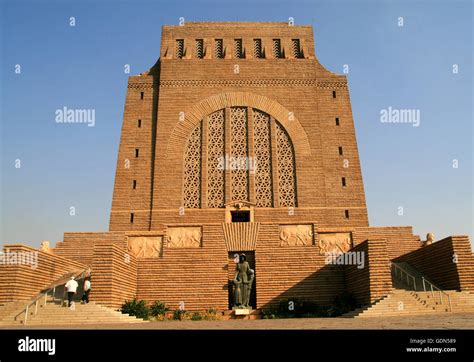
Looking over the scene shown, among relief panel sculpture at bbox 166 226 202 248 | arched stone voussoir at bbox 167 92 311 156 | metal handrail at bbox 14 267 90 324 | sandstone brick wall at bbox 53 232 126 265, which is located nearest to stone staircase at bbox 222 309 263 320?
relief panel sculpture at bbox 166 226 202 248

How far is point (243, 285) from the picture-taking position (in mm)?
15031

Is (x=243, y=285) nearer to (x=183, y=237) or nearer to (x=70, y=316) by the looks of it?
(x=183, y=237)

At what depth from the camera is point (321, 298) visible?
15359 millimetres

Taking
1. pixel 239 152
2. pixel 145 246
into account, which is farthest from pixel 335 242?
pixel 239 152

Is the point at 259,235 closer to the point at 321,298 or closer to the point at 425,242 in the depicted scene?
the point at 321,298

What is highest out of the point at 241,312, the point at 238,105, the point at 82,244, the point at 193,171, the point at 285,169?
the point at 238,105

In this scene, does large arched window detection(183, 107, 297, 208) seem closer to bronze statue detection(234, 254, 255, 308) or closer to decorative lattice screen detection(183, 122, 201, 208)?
decorative lattice screen detection(183, 122, 201, 208)

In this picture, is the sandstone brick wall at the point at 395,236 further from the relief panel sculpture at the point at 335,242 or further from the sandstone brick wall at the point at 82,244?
the sandstone brick wall at the point at 82,244

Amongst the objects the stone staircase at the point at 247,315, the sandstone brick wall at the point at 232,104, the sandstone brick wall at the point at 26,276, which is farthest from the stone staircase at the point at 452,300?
the sandstone brick wall at the point at 26,276

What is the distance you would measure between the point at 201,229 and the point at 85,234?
663 cm

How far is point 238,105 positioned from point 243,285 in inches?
462

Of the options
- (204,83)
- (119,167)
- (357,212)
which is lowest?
(357,212)

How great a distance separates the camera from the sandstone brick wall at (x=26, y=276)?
43.2ft
